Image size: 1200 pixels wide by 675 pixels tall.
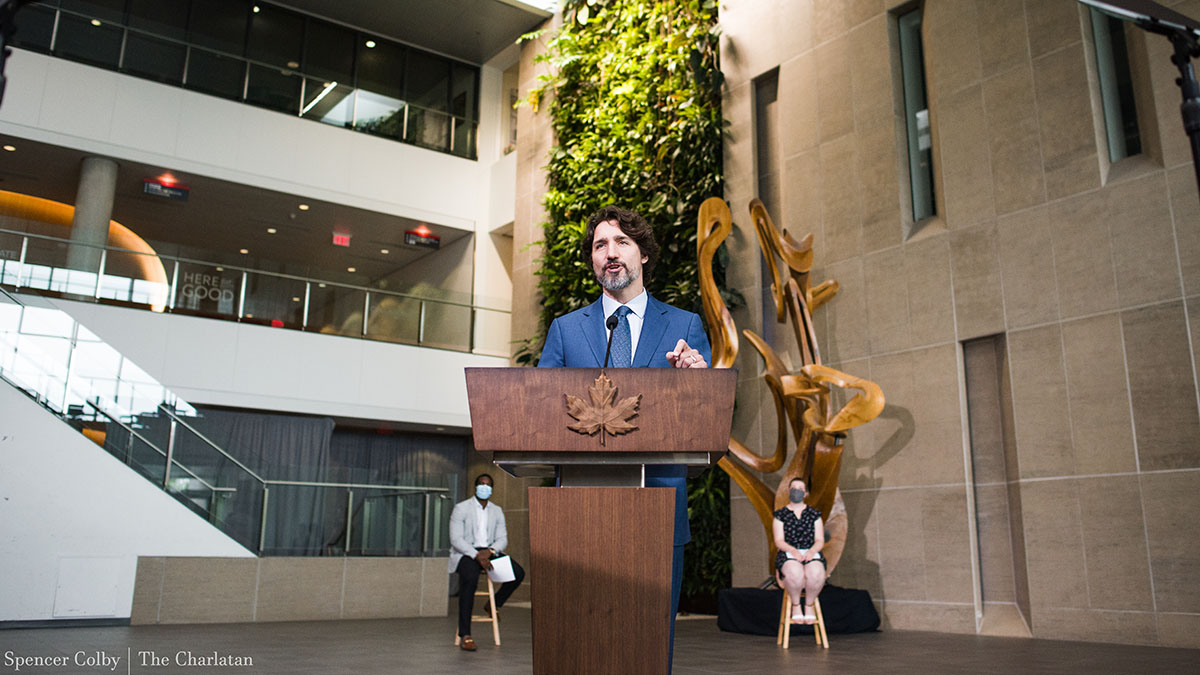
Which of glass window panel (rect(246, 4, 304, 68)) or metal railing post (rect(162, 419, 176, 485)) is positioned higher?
glass window panel (rect(246, 4, 304, 68))

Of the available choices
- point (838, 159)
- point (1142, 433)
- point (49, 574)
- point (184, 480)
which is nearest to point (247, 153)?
point (184, 480)

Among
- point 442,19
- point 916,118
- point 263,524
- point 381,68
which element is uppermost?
point 442,19

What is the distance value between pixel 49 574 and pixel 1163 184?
9631mm

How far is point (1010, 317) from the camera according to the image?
24.0 ft

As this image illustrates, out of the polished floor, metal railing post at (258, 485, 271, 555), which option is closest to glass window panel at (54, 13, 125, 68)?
metal railing post at (258, 485, 271, 555)

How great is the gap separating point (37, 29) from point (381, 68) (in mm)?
5377

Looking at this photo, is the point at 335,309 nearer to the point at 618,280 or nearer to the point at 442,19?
the point at 442,19

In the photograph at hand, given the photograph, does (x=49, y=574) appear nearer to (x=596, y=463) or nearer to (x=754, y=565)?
(x=754, y=565)

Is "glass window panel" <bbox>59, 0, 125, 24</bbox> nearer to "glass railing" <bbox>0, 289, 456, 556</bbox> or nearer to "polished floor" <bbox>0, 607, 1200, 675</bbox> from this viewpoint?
"glass railing" <bbox>0, 289, 456, 556</bbox>

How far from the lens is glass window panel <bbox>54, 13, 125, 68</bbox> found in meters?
11.8

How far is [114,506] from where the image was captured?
8.34 m

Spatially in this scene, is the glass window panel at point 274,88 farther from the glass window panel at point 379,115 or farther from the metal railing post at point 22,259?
the metal railing post at point 22,259

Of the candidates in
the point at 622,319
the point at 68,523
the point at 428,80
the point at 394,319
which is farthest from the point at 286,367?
the point at 622,319

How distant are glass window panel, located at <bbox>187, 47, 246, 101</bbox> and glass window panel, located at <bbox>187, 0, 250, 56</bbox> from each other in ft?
4.18
